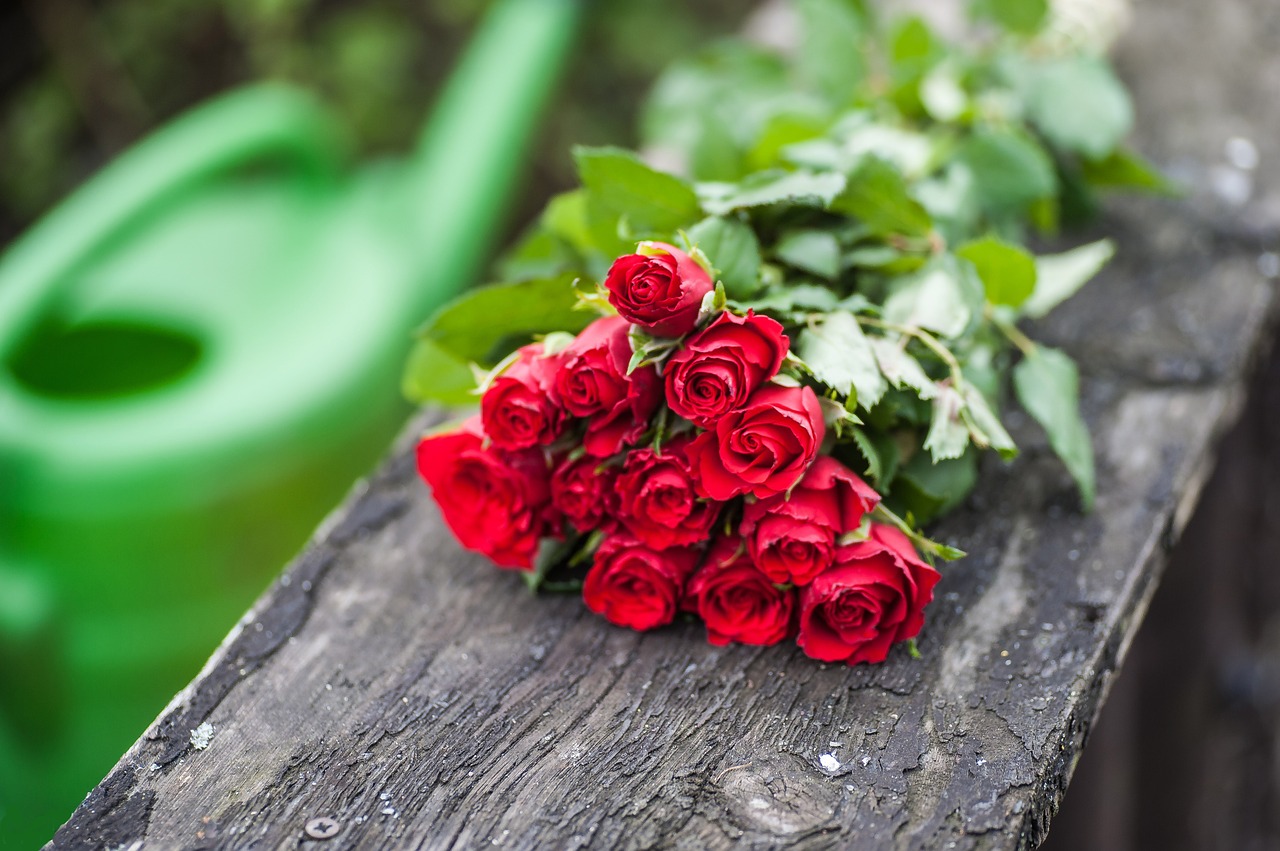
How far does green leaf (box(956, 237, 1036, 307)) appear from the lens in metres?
0.75

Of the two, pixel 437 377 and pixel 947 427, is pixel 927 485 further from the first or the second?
pixel 437 377

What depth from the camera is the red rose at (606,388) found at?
2.02ft

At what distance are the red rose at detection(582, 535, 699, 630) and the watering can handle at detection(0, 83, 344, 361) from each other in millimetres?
722

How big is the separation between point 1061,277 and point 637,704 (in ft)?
1.53

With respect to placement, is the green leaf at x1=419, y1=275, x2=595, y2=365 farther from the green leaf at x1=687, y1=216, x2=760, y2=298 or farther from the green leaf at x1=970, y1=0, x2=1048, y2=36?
the green leaf at x1=970, y1=0, x2=1048, y2=36

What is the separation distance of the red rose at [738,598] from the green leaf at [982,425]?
0.50ft

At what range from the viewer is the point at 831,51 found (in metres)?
1.04

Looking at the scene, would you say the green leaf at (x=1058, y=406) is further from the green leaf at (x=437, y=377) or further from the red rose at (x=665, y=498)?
the green leaf at (x=437, y=377)

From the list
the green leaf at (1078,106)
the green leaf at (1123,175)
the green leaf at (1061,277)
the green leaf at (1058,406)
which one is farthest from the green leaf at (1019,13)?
the green leaf at (1058,406)

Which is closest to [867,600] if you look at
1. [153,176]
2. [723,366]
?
[723,366]

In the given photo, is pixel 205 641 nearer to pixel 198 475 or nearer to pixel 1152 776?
pixel 198 475

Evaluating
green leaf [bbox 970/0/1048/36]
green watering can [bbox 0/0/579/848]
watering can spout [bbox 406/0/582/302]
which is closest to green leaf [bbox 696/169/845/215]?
green leaf [bbox 970/0/1048/36]

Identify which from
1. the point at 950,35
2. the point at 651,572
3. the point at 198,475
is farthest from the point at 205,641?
the point at 950,35

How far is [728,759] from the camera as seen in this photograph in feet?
1.96
